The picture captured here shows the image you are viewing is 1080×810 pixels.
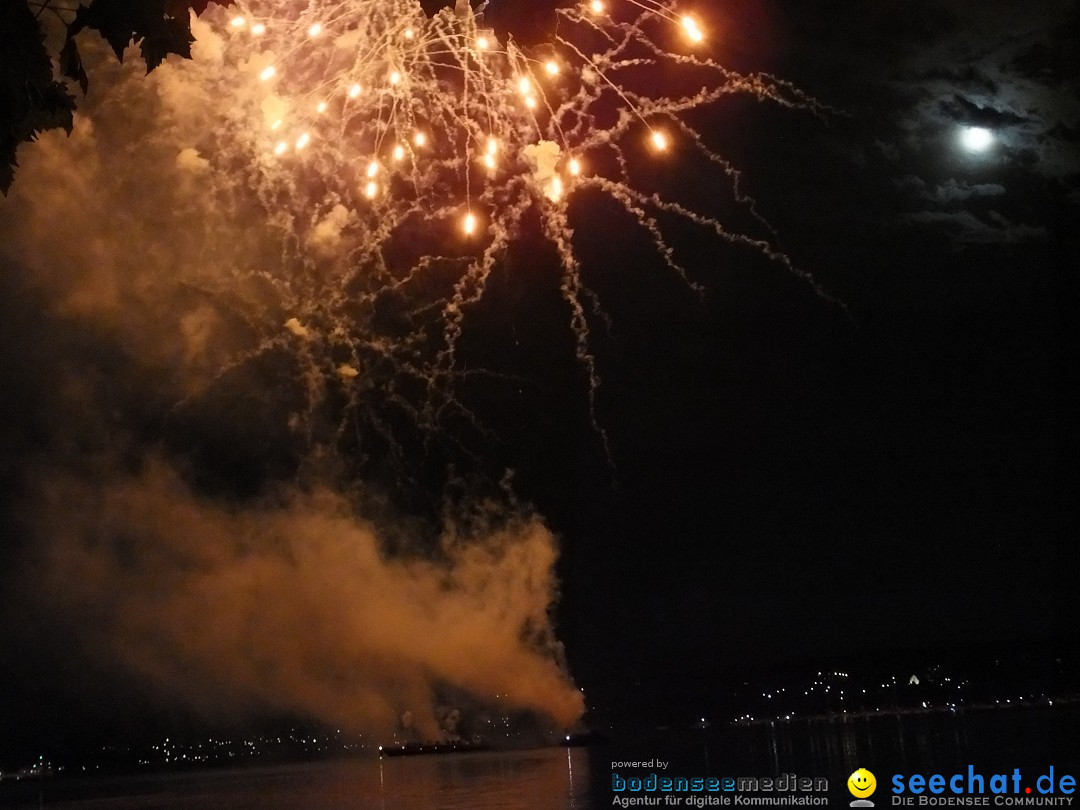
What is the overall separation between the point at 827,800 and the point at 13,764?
7917 inches

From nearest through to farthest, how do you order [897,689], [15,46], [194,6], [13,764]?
[15,46] < [194,6] < [897,689] < [13,764]

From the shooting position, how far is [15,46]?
184 inches

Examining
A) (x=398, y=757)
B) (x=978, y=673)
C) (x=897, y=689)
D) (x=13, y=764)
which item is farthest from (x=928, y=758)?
(x=13, y=764)

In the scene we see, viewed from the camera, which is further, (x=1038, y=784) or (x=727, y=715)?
(x=727, y=715)

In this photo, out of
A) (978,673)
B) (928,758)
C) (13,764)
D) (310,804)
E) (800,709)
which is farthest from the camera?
(13,764)

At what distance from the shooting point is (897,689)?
15862 cm

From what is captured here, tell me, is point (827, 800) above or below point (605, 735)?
below

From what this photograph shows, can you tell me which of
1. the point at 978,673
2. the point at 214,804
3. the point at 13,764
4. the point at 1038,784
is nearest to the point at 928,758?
the point at 1038,784

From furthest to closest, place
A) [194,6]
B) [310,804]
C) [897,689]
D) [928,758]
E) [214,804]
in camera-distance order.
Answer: [897,689], [214,804], [310,804], [928,758], [194,6]

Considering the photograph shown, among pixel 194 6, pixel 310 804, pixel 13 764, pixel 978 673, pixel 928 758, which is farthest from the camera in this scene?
pixel 13 764

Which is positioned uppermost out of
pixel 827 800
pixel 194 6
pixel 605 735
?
pixel 605 735

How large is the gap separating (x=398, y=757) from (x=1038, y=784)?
507 feet

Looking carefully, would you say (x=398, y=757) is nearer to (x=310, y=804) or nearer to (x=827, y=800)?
(x=310, y=804)

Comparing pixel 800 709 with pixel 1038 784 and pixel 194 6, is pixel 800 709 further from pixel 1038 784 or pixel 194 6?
pixel 194 6
